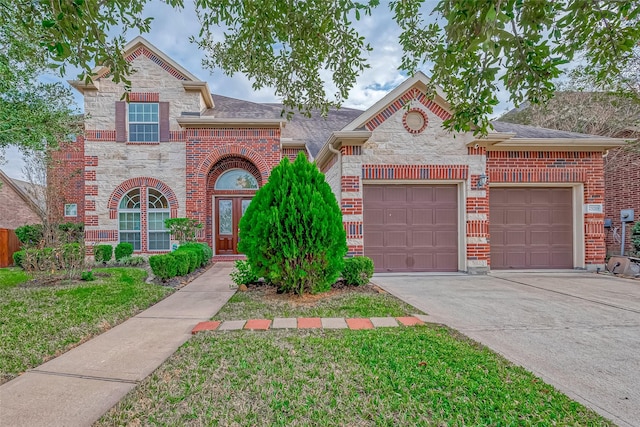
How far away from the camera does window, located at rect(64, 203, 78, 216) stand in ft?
37.9

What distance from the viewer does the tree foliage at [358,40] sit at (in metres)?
2.70

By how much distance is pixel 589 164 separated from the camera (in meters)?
7.98

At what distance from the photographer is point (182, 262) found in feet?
22.8

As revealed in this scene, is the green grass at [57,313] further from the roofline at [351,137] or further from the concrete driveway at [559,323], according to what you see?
the roofline at [351,137]

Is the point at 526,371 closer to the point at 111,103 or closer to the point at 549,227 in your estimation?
the point at 549,227

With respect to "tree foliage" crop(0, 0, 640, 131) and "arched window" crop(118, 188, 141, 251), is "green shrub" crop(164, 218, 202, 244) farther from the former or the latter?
"tree foliage" crop(0, 0, 640, 131)

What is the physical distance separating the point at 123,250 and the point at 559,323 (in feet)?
36.3

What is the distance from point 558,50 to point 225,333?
4709 millimetres

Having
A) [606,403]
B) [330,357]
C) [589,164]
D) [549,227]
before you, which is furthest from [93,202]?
[589,164]

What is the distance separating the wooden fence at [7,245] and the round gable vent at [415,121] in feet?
42.6

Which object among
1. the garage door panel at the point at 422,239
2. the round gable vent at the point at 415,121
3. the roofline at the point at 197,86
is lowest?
the garage door panel at the point at 422,239

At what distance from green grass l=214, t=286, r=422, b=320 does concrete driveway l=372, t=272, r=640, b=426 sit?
523 mm

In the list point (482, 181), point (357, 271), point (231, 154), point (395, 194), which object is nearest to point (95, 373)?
point (357, 271)

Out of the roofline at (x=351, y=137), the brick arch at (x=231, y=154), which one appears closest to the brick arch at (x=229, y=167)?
the brick arch at (x=231, y=154)
